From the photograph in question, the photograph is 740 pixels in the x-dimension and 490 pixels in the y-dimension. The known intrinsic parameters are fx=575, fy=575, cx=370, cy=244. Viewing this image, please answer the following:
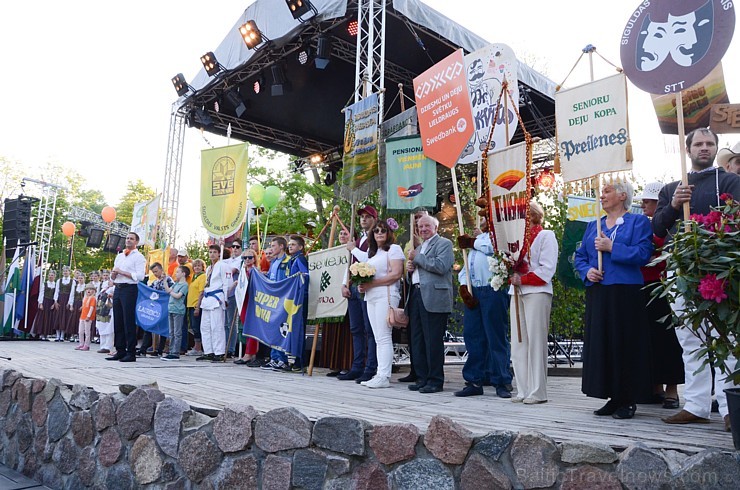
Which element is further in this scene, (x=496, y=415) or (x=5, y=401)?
(x=5, y=401)

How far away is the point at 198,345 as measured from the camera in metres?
9.62

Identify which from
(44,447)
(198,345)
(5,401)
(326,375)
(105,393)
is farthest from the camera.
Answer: (198,345)

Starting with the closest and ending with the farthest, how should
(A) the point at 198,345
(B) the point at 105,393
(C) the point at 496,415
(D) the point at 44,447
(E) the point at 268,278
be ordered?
(C) the point at 496,415, (B) the point at 105,393, (D) the point at 44,447, (E) the point at 268,278, (A) the point at 198,345

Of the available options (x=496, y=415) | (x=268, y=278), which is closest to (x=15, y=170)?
(x=268, y=278)

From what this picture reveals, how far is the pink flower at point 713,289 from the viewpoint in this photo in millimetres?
2488

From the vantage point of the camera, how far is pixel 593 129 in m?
4.31

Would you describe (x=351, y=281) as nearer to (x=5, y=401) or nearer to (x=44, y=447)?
(x=44, y=447)

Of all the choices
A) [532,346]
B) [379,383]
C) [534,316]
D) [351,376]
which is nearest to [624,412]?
[532,346]

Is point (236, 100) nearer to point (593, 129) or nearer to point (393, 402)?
point (593, 129)

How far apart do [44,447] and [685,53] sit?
5.79 meters

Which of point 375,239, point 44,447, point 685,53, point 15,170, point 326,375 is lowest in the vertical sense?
point 44,447

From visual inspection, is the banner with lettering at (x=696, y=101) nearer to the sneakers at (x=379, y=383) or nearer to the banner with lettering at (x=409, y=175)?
the banner with lettering at (x=409, y=175)

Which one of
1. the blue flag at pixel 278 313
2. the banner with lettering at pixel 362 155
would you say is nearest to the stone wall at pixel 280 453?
the blue flag at pixel 278 313

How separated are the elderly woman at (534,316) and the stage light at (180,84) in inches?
404
